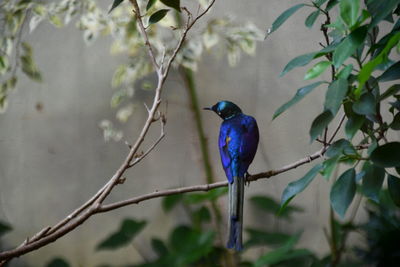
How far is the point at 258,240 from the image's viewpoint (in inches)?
59.6

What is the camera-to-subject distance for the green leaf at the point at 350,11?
646mm

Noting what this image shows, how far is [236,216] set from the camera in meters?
0.82

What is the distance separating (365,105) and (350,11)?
0.13m

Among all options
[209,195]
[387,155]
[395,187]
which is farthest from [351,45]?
[209,195]

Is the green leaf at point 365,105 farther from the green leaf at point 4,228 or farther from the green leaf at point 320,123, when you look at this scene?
the green leaf at point 4,228

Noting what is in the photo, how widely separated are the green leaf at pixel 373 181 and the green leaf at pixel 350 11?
0.71 ft

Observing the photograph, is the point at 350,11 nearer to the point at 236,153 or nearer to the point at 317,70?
the point at 317,70

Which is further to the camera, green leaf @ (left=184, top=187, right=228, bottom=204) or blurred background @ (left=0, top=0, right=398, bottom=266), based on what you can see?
blurred background @ (left=0, top=0, right=398, bottom=266)

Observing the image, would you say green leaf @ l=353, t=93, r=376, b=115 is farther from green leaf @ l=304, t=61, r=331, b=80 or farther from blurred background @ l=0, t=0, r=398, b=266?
blurred background @ l=0, t=0, r=398, b=266

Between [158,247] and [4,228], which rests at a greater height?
[4,228]

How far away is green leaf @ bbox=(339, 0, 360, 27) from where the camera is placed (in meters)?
0.65

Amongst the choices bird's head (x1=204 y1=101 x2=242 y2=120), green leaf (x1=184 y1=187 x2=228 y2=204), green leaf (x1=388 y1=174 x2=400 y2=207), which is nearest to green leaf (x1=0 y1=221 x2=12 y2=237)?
green leaf (x1=184 y1=187 x2=228 y2=204)

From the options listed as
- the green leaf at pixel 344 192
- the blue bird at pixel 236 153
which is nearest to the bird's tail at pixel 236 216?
the blue bird at pixel 236 153

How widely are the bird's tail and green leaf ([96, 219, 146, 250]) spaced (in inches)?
31.8
